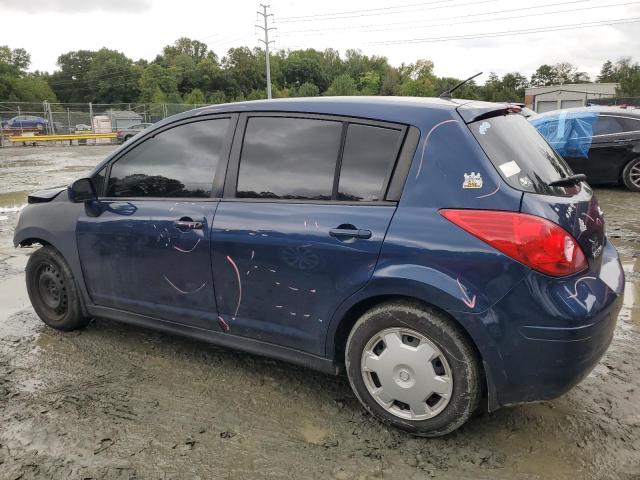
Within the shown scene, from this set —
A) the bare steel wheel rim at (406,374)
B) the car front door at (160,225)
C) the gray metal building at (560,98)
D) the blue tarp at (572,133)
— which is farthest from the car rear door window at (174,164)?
the gray metal building at (560,98)

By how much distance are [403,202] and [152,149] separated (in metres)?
1.84

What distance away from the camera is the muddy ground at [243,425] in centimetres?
251

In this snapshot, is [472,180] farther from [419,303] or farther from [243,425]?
[243,425]

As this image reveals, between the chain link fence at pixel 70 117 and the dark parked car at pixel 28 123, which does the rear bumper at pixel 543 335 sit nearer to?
the chain link fence at pixel 70 117

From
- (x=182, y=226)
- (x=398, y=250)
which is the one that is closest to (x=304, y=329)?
(x=398, y=250)

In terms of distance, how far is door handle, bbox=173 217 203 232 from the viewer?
3.17m

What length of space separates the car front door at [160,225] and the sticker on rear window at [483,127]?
1.45 meters

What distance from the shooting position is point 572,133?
991cm

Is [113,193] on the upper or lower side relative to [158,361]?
upper

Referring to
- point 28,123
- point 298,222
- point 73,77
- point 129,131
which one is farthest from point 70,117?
point 73,77

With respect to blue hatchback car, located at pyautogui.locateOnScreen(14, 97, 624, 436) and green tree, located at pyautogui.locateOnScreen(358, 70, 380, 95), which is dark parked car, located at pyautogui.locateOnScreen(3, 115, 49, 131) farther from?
green tree, located at pyautogui.locateOnScreen(358, 70, 380, 95)

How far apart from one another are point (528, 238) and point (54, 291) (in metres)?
3.46

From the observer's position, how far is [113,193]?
12.1ft

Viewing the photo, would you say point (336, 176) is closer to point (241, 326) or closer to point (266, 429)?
point (241, 326)
